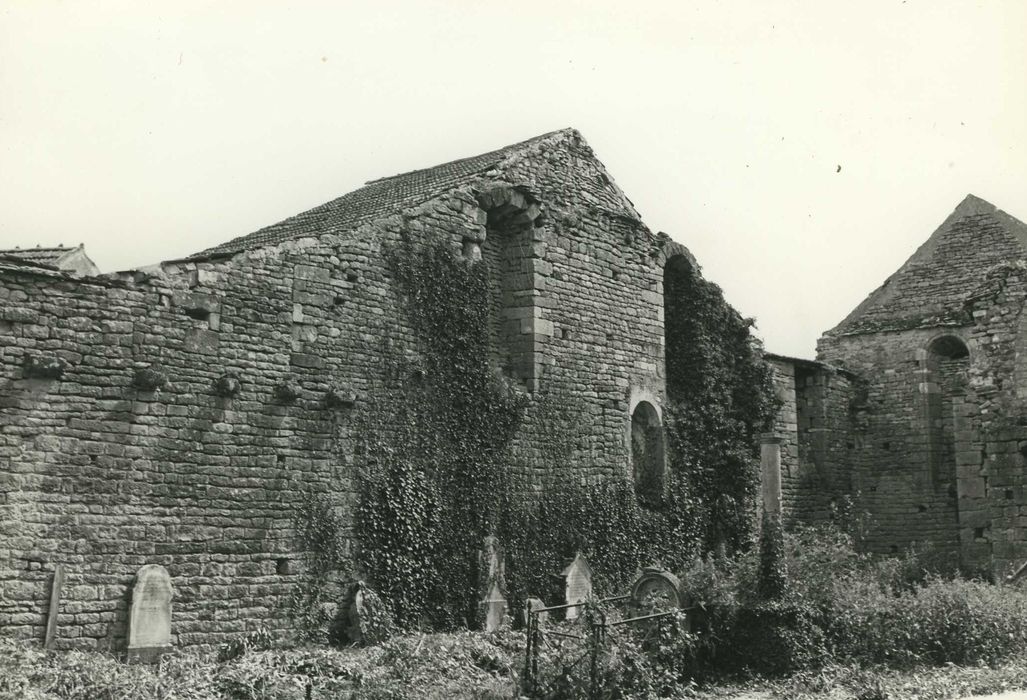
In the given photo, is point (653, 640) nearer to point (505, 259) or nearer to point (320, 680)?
point (320, 680)

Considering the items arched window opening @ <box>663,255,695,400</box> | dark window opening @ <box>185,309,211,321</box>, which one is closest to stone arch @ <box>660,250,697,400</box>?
arched window opening @ <box>663,255,695,400</box>

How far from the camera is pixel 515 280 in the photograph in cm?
1606

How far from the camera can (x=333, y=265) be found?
1320cm

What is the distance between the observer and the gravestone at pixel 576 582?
1554 centimetres

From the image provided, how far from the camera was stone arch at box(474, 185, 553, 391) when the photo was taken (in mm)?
15781

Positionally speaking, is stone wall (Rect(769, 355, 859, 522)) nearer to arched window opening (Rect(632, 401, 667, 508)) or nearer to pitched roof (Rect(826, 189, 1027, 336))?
pitched roof (Rect(826, 189, 1027, 336))

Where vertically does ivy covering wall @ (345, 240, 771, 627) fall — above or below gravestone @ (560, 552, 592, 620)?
above

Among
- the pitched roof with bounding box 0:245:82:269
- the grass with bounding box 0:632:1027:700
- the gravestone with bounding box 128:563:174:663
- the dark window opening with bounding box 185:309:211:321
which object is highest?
the pitched roof with bounding box 0:245:82:269

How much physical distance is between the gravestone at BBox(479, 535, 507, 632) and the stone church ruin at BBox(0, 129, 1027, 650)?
1447 mm

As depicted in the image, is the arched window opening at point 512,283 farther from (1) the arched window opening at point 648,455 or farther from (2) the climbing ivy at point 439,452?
(1) the arched window opening at point 648,455

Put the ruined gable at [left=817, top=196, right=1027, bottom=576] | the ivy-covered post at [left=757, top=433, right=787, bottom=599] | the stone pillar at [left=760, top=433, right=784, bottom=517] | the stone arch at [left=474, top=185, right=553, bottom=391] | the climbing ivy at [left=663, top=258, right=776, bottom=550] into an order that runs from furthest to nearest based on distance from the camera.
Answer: the ruined gable at [left=817, top=196, right=1027, bottom=576] < the climbing ivy at [left=663, top=258, right=776, bottom=550] < the stone arch at [left=474, top=185, right=553, bottom=391] < the stone pillar at [left=760, top=433, right=784, bottom=517] < the ivy-covered post at [left=757, top=433, right=787, bottom=599]

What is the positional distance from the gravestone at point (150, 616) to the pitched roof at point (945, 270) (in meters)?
17.4

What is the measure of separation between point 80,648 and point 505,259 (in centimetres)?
805

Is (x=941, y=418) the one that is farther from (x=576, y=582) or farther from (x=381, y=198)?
(x=381, y=198)
